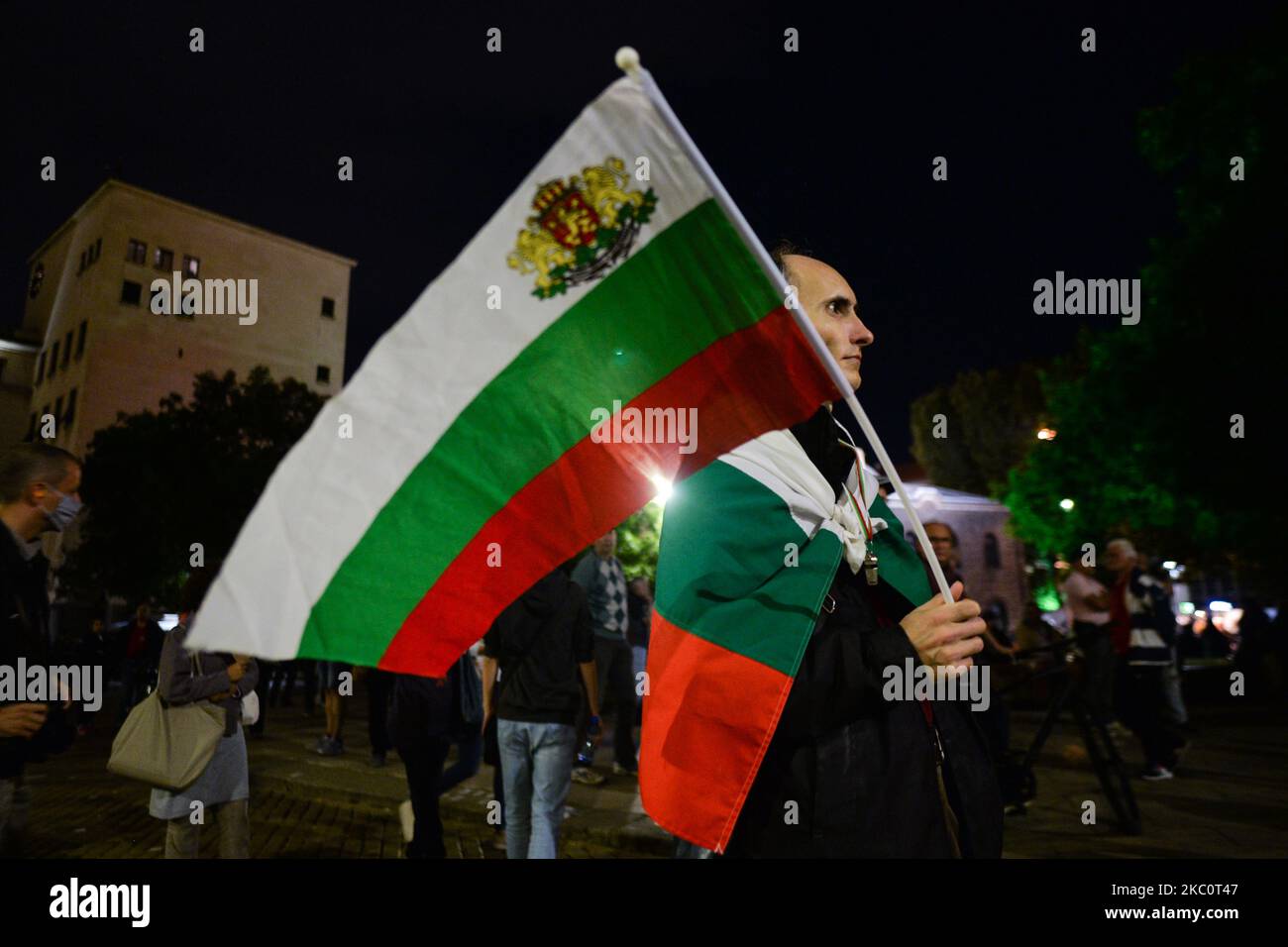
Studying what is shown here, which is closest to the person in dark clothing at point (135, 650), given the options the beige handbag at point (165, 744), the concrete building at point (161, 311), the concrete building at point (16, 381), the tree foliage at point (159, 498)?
the concrete building at point (16, 381)

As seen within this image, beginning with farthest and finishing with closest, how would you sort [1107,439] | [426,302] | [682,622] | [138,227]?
[138,227] < [1107,439] < [682,622] < [426,302]

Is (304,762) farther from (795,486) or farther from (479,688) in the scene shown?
Answer: (795,486)

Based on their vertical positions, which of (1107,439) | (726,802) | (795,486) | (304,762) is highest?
(1107,439)

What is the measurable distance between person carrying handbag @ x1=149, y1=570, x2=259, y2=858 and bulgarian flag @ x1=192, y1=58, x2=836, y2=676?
3.07 meters

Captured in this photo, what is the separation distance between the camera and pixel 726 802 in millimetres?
2029

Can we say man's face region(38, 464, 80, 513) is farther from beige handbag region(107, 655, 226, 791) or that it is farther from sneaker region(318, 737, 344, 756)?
sneaker region(318, 737, 344, 756)

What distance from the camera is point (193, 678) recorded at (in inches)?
185

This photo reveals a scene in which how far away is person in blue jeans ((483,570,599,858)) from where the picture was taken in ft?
17.4

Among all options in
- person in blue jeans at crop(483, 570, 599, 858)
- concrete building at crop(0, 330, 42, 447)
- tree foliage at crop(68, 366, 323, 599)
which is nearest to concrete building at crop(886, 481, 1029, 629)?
tree foliage at crop(68, 366, 323, 599)

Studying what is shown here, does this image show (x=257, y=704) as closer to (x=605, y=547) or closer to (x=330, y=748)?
(x=605, y=547)

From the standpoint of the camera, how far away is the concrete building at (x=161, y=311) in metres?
42.1
